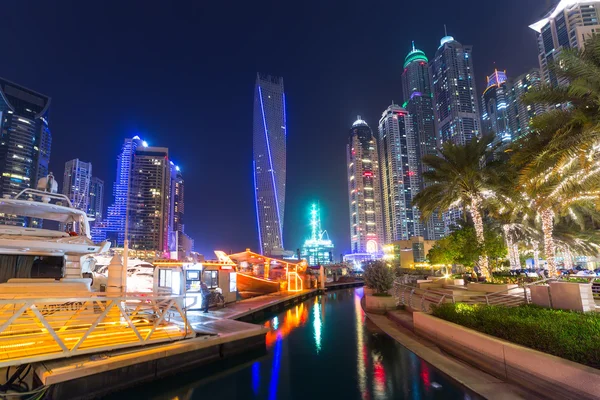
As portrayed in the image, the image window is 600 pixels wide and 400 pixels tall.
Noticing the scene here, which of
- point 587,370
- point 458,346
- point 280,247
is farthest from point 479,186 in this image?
point 280,247

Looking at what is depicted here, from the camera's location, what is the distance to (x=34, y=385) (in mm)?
7617

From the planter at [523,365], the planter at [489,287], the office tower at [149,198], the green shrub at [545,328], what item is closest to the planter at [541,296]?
the green shrub at [545,328]

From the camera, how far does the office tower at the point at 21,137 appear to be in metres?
132

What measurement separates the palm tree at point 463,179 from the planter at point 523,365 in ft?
45.4

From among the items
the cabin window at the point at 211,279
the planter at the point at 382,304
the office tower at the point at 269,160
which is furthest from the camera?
the office tower at the point at 269,160

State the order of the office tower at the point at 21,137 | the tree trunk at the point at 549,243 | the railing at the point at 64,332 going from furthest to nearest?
the office tower at the point at 21,137 → the tree trunk at the point at 549,243 → the railing at the point at 64,332

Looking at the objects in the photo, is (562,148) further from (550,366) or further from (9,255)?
(9,255)

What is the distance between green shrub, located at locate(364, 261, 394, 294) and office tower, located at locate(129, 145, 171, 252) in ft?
460

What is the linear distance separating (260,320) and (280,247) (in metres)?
140

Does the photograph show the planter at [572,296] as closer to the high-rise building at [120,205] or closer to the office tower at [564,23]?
the office tower at [564,23]

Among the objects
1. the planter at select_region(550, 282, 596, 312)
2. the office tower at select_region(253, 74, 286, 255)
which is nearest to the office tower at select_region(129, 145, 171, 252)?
the office tower at select_region(253, 74, 286, 255)

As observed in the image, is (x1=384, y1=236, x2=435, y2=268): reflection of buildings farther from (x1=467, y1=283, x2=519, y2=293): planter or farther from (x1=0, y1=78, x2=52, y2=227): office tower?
(x1=0, y1=78, x2=52, y2=227): office tower

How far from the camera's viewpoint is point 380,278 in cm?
2148

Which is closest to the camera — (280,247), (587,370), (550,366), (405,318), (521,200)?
(587,370)
